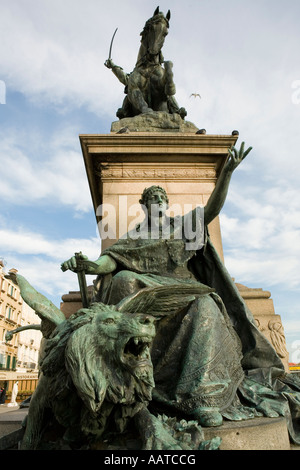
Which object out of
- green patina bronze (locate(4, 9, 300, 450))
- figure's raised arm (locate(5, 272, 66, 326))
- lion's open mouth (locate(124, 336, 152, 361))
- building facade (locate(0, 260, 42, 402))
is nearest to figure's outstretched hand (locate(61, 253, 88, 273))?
green patina bronze (locate(4, 9, 300, 450))

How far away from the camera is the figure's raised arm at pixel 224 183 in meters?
3.29

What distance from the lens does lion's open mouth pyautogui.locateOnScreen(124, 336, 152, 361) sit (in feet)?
6.30

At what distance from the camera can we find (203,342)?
266 centimetres

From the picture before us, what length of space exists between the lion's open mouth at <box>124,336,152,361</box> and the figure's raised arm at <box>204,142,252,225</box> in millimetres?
1862

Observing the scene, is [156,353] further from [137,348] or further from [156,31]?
[156,31]

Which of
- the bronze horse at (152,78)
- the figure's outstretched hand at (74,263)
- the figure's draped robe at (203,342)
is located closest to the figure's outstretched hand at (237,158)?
the figure's draped robe at (203,342)

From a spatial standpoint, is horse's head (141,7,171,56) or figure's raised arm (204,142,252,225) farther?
horse's head (141,7,171,56)

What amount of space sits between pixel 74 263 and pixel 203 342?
129cm

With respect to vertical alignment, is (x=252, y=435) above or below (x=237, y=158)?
below

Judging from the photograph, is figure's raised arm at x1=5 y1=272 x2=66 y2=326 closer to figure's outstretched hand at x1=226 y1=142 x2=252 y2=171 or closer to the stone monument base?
the stone monument base

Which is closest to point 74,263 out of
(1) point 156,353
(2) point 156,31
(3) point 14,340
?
(1) point 156,353

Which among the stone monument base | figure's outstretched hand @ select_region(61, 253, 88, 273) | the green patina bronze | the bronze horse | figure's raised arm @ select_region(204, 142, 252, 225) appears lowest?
the stone monument base

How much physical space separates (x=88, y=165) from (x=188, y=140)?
4.87 feet

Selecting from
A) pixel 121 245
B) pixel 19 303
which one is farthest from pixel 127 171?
pixel 19 303
